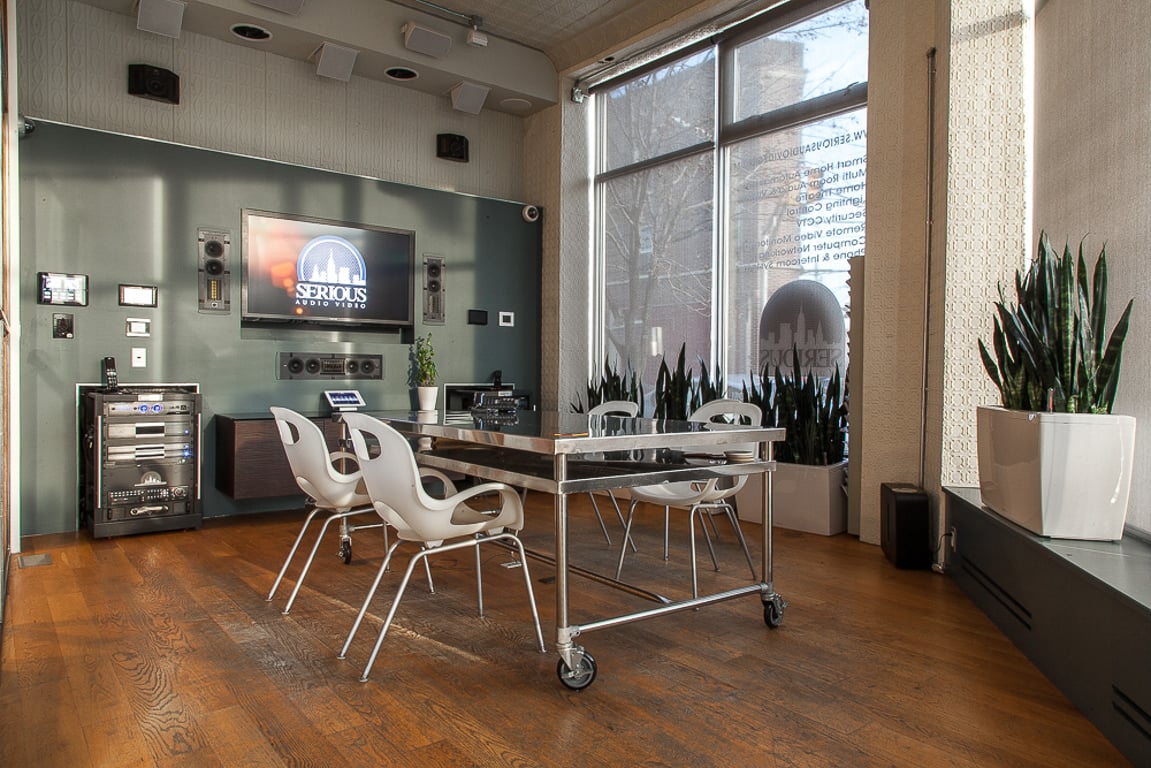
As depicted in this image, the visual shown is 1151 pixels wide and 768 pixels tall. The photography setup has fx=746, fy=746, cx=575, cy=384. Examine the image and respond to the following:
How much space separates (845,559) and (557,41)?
15.5 feet

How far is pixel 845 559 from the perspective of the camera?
12.8ft

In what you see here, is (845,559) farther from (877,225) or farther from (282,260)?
(282,260)

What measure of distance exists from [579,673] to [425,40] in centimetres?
485

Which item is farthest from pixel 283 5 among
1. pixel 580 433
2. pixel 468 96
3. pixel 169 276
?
pixel 580 433

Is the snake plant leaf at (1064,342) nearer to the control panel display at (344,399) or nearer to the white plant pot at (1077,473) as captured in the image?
the white plant pot at (1077,473)

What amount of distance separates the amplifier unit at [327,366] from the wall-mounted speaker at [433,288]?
0.57 m

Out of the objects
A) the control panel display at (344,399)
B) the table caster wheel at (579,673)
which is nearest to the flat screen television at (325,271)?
the control panel display at (344,399)

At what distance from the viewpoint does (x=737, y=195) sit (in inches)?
217

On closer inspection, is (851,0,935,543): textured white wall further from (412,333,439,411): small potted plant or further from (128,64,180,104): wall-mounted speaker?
(128,64,180,104): wall-mounted speaker

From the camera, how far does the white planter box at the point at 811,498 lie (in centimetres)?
450

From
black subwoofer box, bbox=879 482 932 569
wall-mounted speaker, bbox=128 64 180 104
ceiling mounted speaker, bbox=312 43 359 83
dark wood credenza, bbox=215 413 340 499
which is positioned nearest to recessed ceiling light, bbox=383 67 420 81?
ceiling mounted speaker, bbox=312 43 359 83

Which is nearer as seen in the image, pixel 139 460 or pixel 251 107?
pixel 139 460

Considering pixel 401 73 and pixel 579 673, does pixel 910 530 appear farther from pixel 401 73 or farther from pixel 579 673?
pixel 401 73

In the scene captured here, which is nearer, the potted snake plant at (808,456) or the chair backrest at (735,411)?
the chair backrest at (735,411)
